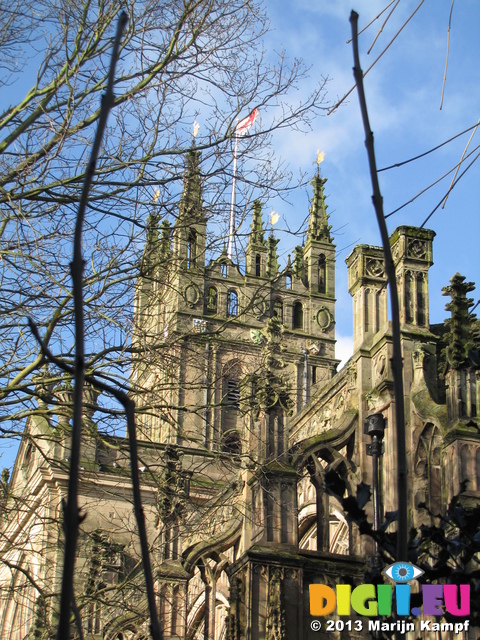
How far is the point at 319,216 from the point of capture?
4972cm

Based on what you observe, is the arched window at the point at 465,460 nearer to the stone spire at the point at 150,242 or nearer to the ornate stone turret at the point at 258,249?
the stone spire at the point at 150,242

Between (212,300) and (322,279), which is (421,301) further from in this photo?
(322,279)

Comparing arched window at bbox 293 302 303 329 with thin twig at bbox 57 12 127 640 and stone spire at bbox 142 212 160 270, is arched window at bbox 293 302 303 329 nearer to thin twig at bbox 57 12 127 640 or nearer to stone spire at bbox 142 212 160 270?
stone spire at bbox 142 212 160 270

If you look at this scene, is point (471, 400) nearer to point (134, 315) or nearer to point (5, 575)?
point (134, 315)

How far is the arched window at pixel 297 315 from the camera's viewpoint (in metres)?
48.5

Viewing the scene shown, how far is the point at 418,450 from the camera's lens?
16.8 meters

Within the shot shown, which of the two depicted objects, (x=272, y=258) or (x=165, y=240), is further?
(x=272, y=258)

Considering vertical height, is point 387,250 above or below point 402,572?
above

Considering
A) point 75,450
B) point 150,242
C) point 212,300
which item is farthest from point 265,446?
point 212,300

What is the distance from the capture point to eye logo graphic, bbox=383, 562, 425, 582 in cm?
508

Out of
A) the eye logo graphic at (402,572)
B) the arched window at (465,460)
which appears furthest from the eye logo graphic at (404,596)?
the arched window at (465,460)

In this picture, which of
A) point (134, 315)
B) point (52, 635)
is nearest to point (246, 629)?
point (52, 635)

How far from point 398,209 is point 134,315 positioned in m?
8.40

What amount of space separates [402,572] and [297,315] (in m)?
43.8
